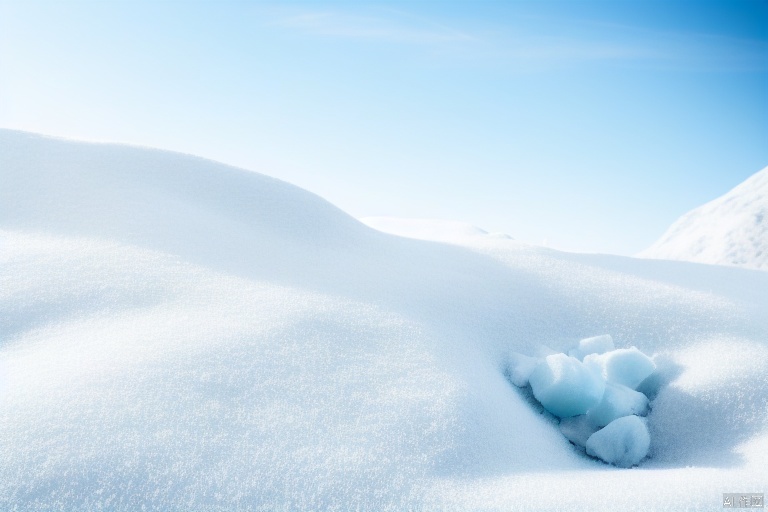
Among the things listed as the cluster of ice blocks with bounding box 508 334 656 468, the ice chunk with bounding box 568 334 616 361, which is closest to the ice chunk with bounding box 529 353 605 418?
the cluster of ice blocks with bounding box 508 334 656 468

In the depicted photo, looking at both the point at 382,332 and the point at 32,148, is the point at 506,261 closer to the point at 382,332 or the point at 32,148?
the point at 382,332

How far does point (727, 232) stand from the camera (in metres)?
8.68

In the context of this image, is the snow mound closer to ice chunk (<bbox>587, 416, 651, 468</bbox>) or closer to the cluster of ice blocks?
the cluster of ice blocks

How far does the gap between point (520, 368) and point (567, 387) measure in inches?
10.6

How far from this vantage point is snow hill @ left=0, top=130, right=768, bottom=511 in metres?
1.54

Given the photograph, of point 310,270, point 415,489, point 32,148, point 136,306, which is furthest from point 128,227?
point 415,489

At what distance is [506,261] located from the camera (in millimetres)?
3701

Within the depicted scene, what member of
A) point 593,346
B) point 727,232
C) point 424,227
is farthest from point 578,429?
point 727,232

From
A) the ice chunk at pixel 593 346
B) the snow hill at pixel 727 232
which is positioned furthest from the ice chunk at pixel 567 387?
the snow hill at pixel 727 232

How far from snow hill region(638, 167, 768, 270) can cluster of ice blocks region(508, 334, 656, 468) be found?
6310 millimetres

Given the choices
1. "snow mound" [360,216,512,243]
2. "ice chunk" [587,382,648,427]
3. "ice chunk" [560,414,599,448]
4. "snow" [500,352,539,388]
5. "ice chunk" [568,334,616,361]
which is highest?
"snow mound" [360,216,512,243]

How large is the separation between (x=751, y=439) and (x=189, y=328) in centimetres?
247

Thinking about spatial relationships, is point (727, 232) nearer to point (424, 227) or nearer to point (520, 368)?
point (424, 227)

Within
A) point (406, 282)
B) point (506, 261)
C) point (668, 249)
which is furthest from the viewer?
point (668, 249)
